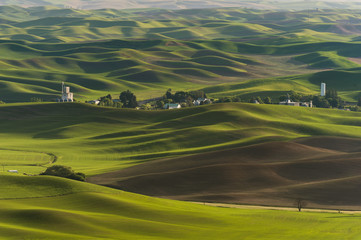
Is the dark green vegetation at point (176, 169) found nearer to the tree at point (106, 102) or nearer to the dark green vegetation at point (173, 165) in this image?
the dark green vegetation at point (173, 165)

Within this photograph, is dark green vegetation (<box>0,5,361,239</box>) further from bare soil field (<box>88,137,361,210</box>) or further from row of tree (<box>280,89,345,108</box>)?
row of tree (<box>280,89,345,108</box>)

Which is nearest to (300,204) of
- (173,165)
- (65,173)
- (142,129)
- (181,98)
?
(173,165)

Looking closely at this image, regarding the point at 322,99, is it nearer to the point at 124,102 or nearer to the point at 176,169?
the point at 124,102

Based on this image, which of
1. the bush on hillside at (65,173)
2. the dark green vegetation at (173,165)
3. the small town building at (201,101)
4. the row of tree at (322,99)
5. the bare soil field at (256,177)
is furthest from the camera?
the small town building at (201,101)

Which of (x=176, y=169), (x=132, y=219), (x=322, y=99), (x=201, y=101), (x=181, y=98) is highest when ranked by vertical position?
(x=322, y=99)

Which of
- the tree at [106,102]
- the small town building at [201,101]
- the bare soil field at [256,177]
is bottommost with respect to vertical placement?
the bare soil field at [256,177]

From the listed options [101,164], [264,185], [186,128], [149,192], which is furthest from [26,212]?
[186,128]

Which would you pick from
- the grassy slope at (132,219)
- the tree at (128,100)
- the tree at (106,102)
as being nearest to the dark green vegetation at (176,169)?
the grassy slope at (132,219)

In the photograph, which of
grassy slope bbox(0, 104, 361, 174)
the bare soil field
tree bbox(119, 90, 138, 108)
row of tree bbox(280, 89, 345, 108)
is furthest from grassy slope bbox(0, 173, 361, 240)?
row of tree bbox(280, 89, 345, 108)

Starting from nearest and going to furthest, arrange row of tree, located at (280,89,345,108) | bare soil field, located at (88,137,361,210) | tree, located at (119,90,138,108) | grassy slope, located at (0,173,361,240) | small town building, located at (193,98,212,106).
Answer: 1. grassy slope, located at (0,173,361,240)
2. bare soil field, located at (88,137,361,210)
3. row of tree, located at (280,89,345,108)
4. tree, located at (119,90,138,108)
5. small town building, located at (193,98,212,106)
